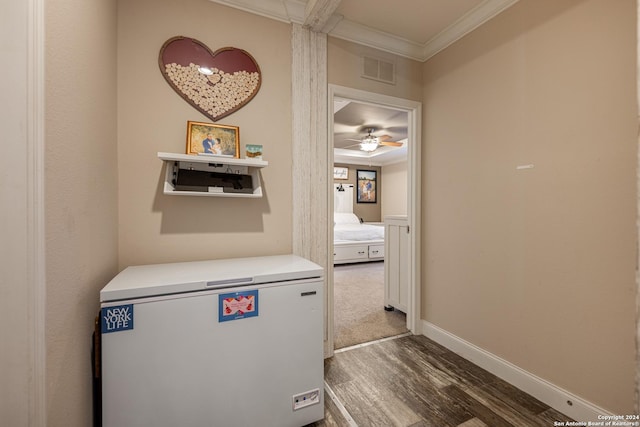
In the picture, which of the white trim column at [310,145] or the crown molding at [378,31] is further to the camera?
the white trim column at [310,145]

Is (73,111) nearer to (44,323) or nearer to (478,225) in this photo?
→ (44,323)

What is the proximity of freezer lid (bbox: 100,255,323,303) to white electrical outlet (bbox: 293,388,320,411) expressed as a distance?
24.7 inches

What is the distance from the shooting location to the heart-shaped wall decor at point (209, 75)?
1633 mm

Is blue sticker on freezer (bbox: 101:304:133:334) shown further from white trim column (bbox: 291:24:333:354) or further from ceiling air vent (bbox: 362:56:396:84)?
ceiling air vent (bbox: 362:56:396:84)

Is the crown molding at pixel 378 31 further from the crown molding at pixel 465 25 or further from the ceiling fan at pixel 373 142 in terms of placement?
the ceiling fan at pixel 373 142

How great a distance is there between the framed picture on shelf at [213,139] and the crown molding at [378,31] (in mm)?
860

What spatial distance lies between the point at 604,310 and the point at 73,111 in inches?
104

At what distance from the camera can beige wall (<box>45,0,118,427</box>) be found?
83 cm

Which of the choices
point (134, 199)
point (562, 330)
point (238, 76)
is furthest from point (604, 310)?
point (134, 199)

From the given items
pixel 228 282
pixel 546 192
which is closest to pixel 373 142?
pixel 546 192

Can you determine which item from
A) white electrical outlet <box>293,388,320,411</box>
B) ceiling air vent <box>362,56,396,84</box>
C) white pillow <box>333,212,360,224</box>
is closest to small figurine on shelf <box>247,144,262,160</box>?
ceiling air vent <box>362,56,396,84</box>

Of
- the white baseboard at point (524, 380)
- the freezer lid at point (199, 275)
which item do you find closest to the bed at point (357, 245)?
the white baseboard at point (524, 380)

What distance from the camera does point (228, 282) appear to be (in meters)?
1.26

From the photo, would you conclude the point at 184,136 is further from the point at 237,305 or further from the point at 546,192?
the point at 546,192
